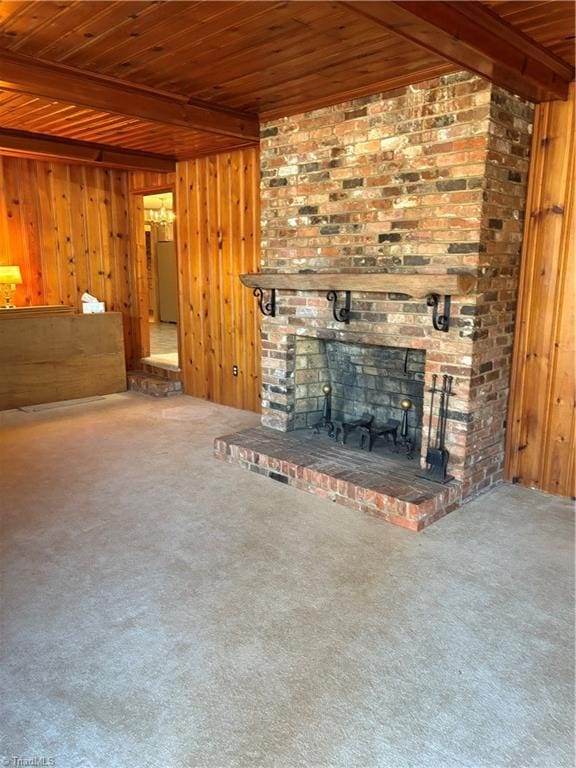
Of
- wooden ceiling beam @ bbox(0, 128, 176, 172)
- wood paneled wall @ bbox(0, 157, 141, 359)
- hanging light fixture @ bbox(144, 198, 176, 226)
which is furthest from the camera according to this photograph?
hanging light fixture @ bbox(144, 198, 176, 226)

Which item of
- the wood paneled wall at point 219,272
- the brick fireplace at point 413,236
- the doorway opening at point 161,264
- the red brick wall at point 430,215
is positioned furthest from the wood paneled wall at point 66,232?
the doorway opening at point 161,264

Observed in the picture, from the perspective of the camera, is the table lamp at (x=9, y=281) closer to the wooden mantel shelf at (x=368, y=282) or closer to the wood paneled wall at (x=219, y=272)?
the wood paneled wall at (x=219, y=272)

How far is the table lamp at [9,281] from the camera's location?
5473 millimetres

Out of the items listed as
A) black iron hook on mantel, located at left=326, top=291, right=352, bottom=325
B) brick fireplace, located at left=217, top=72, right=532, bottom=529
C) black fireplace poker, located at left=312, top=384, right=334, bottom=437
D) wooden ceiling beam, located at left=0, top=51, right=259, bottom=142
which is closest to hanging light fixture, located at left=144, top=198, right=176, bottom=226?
wooden ceiling beam, located at left=0, top=51, right=259, bottom=142

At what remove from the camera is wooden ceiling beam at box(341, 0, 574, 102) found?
7.22 feet

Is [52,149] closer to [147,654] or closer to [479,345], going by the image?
[479,345]

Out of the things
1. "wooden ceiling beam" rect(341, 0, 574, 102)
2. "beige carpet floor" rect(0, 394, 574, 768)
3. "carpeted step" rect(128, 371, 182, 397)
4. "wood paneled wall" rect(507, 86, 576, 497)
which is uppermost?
"wooden ceiling beam" rect(341, 0, 574, 102)

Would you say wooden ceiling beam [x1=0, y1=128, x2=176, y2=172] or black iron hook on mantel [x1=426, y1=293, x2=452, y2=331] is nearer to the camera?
black iron hook on mantel [x1=426, y1=293, x2=452, y2=331]

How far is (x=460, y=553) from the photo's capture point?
113 inches

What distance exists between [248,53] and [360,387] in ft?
7.63

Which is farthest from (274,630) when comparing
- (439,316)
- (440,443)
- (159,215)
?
(159,215)

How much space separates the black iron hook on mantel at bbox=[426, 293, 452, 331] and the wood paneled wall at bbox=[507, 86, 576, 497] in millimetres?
633

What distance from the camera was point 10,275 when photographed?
5.48 m

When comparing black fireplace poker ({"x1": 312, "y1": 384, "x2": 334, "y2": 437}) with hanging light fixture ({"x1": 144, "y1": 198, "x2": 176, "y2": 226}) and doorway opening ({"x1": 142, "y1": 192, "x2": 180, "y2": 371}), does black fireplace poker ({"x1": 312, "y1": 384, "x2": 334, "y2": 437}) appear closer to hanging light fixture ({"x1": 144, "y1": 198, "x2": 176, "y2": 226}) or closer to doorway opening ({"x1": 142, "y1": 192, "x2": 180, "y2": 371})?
doorway opening ({"x1": 142, "y1": 192, "x2": 180, "y2": 371})
